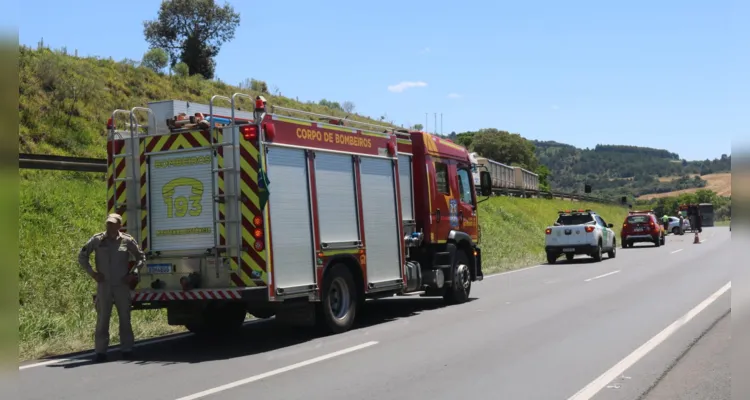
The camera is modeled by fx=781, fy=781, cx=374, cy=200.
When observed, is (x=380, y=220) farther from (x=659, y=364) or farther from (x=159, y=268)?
(x=659, y=364)

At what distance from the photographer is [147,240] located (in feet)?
35.3

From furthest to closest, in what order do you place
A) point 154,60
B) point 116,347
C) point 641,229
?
point 154,60 → point 641,229 → point 116,347

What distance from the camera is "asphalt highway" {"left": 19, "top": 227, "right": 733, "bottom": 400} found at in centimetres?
748

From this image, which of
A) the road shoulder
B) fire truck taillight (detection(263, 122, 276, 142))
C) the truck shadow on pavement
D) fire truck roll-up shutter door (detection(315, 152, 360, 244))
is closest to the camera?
the road shoulder

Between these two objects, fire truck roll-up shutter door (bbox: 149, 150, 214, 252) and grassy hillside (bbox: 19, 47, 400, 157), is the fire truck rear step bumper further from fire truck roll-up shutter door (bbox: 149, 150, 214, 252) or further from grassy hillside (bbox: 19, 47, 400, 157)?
grassy hillside (bbox: 19, 47, 400, 157)

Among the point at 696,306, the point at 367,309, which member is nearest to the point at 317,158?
the point at 367,309

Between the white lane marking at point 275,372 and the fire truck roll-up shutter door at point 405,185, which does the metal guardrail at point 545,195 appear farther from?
the white lane marking at point 275,372

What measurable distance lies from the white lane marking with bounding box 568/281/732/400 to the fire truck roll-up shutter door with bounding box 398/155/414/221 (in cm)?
479

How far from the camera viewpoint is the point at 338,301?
11719 millimetres

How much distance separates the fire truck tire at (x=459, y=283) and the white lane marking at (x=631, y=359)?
4.22 metres

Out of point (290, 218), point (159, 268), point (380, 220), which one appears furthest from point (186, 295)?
point (380, 220)

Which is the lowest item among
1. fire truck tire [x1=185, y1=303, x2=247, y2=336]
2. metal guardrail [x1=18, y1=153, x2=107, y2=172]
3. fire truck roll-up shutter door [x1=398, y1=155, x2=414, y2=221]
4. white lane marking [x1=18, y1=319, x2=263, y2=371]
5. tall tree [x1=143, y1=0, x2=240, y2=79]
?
white lane marking [x1=18, y1=319, x2=263, y2=371]

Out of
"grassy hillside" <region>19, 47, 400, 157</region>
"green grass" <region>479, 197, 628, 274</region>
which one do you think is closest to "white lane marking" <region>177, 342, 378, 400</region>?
"grassy hillside" <region>19, 47, 400, 157</region>

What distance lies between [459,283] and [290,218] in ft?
18.6
